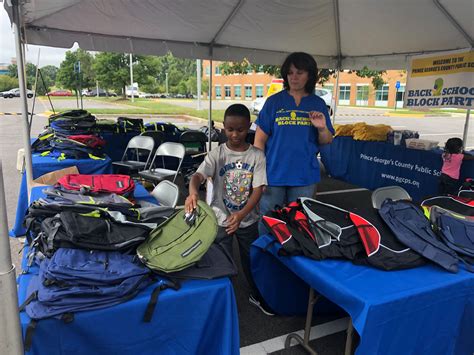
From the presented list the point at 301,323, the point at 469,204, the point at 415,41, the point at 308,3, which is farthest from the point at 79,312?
the point at 415,41

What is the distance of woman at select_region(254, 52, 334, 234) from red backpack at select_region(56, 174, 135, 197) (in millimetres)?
1093

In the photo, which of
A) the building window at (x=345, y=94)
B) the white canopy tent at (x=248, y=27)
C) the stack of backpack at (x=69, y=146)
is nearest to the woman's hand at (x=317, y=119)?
the white canopy tent at (x=248, y=27)

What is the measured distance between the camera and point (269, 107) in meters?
2.63

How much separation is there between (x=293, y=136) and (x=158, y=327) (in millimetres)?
1537

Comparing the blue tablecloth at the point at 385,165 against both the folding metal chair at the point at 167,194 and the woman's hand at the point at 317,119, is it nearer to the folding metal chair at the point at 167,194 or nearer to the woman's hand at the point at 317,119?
the woman's hand at the point at 317,119

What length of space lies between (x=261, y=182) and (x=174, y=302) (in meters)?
0.93

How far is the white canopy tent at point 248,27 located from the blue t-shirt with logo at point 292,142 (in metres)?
2.58

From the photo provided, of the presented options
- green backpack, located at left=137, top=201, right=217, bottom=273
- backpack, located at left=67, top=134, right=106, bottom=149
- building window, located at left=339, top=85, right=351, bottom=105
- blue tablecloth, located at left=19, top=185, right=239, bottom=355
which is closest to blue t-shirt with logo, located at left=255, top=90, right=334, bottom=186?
green backpack, located at left=137, top=201, right=217, bottom=273

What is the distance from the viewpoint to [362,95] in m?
37.9

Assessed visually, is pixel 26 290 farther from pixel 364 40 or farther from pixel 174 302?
pixel 364 40

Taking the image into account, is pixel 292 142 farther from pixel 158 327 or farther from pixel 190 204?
pixel 158 327

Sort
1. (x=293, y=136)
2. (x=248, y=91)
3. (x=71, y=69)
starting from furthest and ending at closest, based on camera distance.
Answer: (x=248, y=91)
(x=71, y=69)
(x=293, y=136)

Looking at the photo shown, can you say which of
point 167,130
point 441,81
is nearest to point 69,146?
point 167,130

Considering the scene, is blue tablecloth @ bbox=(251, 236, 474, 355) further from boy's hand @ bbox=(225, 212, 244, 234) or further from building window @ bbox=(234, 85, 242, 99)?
building window @ bbox=(234, 85, 242, 99)
